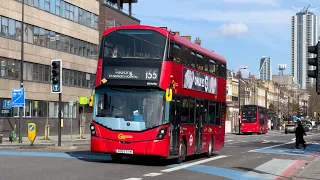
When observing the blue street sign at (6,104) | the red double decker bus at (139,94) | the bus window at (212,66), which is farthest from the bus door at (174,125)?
the blue street sign at (6,104)

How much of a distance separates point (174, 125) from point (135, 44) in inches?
117

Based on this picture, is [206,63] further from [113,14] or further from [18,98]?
[113,14]

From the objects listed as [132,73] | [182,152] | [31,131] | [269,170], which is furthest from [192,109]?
→ [31,131]

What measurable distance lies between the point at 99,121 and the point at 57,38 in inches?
1505

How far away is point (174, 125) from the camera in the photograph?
19.1 metres

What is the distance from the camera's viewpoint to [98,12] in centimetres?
6462

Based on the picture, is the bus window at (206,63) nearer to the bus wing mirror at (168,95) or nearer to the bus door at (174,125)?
the bus door at (174,125)

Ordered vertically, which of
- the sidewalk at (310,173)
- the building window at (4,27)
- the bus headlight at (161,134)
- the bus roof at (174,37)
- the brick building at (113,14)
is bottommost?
the sidewalk at (310,173)

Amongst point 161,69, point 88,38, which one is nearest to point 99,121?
point 161,69

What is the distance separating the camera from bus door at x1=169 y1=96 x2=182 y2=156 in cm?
1888

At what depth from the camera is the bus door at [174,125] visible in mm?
18877

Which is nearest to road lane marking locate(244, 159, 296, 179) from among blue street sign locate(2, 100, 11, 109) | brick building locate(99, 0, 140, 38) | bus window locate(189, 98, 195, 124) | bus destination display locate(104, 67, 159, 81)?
bus window locate(189, 98, 195, 124)

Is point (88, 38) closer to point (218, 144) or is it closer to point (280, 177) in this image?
point (218, 144)

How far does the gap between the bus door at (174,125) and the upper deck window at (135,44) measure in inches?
66.1
